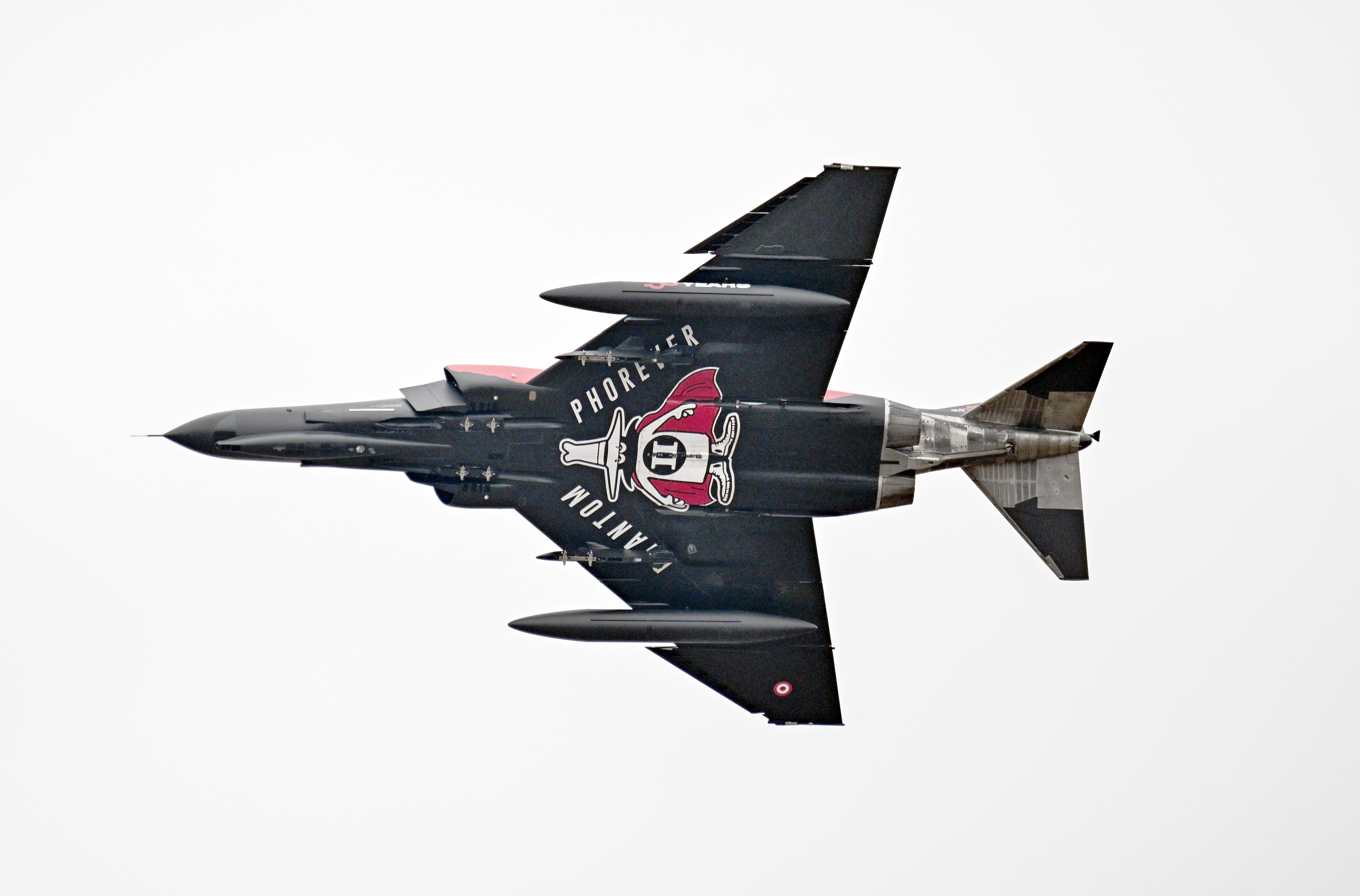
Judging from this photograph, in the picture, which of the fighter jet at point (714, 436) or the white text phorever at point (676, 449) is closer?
the fighter jet at point (714, 436)

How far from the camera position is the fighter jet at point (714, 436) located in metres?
21.0

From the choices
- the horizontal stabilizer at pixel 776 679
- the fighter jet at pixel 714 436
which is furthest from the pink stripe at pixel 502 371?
the horizontal stabilizer at pixel 776 679

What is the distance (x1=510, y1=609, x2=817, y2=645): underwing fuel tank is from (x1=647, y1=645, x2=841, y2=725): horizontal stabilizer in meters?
0.44

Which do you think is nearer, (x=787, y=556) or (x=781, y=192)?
(x=781, y=192)

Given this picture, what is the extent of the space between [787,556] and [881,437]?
218cm

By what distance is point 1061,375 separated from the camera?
21.6 m

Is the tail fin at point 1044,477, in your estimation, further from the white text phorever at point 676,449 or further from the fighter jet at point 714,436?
the white text phorever at point 676,449

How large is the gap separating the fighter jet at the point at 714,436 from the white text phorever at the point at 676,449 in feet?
0.08

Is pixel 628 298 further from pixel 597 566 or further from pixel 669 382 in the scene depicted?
pixel 597 566

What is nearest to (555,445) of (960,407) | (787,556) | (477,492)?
(477,492)

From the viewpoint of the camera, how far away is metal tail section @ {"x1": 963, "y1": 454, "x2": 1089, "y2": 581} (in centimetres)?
2209

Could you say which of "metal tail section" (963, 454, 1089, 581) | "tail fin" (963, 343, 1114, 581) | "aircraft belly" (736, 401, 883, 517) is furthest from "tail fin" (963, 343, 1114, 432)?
"aircraft belly" (736, 401, 883, 517)

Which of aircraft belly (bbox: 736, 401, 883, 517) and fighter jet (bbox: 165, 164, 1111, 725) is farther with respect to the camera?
aircraft belly (bbox: 736, 401, 883, 517)

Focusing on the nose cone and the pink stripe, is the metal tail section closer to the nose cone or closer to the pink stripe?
the pink stripe
